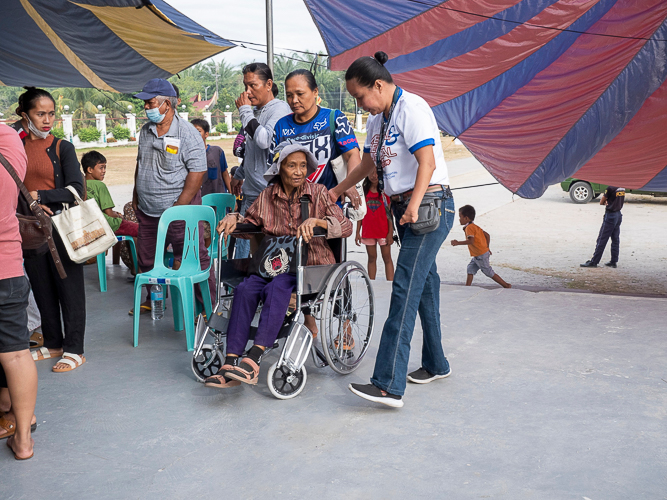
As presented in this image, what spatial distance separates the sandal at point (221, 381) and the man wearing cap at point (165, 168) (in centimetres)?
139

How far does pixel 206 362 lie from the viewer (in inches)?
138

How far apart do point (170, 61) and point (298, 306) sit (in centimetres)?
472

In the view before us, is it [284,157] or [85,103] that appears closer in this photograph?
[284,157]

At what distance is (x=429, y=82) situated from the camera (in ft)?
20.7

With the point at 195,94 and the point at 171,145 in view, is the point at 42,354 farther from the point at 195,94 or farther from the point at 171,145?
the point at 195,94

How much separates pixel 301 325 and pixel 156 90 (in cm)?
214

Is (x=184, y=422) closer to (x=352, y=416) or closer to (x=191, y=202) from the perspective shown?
(x=352, y=416)

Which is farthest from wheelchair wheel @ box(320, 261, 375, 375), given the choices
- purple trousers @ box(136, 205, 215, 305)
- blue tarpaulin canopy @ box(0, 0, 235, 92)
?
blue tarpaulin canopy @ box(0, 0, 235, 92)

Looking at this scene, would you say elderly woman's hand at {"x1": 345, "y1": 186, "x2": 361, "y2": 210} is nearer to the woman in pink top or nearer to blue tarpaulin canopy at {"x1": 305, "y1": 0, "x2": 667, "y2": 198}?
the woman in pink top

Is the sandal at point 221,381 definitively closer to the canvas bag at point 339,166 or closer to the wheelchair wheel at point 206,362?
the wheelchair wheel at point 206,362

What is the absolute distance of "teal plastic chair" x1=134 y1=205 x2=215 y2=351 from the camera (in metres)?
4.07

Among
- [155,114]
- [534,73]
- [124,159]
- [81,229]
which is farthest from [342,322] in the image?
[124,159]

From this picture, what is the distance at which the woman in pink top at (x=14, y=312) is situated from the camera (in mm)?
2602

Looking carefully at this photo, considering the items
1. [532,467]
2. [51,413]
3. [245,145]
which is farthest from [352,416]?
[245,145]
